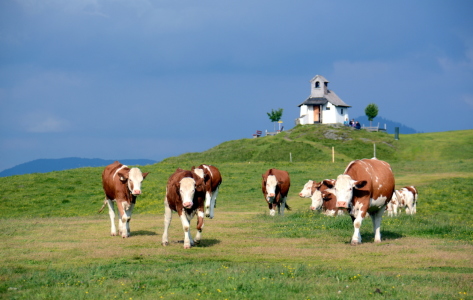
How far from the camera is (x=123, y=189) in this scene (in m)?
22.4

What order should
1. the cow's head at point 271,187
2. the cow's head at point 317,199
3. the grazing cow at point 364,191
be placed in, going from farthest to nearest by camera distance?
the cow's head at point 317,199 → the cow's head at point 271,187 → the grazing cow at point 364,191

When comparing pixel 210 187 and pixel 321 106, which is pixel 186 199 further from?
pixel 321 106

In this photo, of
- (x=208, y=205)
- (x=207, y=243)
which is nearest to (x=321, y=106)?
(x=208, y=205)

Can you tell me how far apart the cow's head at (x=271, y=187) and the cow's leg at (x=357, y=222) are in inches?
408

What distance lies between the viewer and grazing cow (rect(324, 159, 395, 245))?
19219 mm

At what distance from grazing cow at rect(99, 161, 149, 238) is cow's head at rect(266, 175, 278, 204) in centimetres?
897

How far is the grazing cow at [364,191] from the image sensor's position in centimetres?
1922

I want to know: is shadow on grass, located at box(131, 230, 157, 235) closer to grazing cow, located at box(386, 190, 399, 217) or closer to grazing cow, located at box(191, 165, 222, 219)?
grazing cow, located at box(191, 165, 222, 219)

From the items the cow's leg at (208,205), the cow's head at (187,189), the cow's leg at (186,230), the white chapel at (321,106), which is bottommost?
the cow's leg at (186,230)

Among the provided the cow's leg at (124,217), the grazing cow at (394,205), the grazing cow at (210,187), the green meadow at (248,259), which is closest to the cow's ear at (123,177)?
the cow's leg at (124,217)

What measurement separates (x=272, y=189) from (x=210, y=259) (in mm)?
14055

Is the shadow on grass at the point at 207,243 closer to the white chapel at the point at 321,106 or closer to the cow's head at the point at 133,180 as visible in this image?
the cow's head at the point at 133,180

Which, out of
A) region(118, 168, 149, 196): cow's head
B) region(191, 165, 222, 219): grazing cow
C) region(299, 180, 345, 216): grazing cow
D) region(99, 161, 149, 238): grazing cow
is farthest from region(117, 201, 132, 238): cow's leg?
region(299, 180, 345, 216): grazing cow

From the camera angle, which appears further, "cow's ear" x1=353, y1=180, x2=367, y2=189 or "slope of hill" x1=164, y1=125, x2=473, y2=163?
"slope of hill" x1=164, y1=125, x2=473, y2=163
